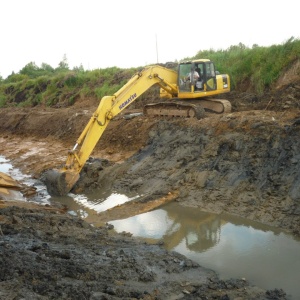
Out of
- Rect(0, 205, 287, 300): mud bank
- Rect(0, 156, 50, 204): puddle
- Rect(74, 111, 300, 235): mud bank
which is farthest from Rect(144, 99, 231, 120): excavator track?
Rect(0, 205, 287, 300): mud bank

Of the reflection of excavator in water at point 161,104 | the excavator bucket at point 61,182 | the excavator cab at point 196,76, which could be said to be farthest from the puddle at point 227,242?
the excavator cab at point 196,76

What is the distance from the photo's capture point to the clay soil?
17.1 ft

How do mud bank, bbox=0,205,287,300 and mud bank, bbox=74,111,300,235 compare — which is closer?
mud bank, bbox=0,205,287,300

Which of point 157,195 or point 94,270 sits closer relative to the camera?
point 94,270

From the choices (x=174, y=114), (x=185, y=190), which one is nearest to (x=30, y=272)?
(x=185, y=190)

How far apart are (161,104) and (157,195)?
213 inches

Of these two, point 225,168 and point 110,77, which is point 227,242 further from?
point 110,77

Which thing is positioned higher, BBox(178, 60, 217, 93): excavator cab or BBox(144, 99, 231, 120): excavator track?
BBox(178, 60, 217, 93): excavator cab

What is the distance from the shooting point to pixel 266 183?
29.4ft

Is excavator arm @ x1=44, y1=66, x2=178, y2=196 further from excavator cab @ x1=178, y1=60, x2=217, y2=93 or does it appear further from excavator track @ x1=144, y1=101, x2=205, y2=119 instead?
excavator cab @ x1=178, y1=60, x2=217, y2=93

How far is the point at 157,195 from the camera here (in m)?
9.72

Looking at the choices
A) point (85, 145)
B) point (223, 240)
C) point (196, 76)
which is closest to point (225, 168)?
point (223, 240)

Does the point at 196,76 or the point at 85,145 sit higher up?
the point at 196,76

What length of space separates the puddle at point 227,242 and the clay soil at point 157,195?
0.29 m
